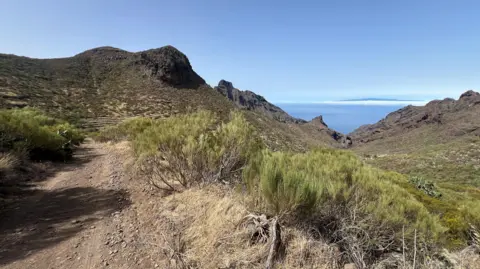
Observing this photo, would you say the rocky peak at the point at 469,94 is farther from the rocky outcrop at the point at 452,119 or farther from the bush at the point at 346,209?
the bush at the point at 346,209

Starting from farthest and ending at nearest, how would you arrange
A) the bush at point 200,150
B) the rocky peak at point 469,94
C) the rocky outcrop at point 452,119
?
the rocky peak at point 469,94
the rocky outcrop at point 452,119
the bush at point 200,150

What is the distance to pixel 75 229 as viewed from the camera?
15.1 feet

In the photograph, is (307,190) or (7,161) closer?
(307,190)

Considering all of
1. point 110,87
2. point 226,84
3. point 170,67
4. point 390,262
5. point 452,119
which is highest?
point 226,84

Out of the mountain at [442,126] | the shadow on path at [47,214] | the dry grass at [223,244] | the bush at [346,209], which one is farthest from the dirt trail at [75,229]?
the mountain at [442,126]

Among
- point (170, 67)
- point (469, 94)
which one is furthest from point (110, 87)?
point (469, 94)

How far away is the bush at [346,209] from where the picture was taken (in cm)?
359

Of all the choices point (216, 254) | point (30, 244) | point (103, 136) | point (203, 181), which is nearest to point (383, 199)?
point (216, 254)

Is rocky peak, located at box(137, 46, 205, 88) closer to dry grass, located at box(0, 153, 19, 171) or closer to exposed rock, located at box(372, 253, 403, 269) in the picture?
dry grass, located at box(0, 153, 19, 171)

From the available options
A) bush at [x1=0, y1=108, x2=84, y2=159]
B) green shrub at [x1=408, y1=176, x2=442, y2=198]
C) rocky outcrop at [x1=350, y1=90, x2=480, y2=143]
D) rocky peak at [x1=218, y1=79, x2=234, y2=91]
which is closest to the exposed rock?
green shrub at [x1=408, y1=176, x2=442, y2=198]

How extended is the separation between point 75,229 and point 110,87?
163ft

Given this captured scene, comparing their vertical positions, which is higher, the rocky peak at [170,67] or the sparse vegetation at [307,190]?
the rocky peak at [170,67]

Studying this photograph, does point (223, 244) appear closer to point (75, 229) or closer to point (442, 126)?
point (75, 229)

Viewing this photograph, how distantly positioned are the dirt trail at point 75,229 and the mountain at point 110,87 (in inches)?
661
